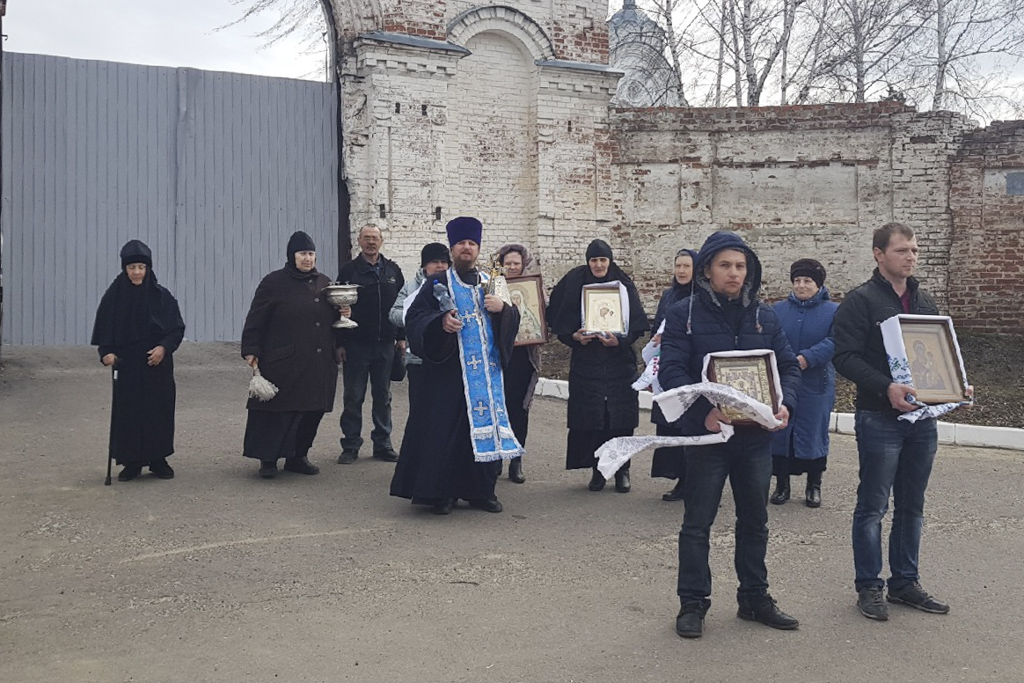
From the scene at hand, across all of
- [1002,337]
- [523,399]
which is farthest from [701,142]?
[523,399]

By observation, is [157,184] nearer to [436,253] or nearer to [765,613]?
[436,253]

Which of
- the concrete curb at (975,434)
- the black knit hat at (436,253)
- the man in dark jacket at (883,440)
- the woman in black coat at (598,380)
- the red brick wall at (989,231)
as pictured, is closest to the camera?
the man in dark jacket at (883,440)

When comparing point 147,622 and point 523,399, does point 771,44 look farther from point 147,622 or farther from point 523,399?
point 147,622

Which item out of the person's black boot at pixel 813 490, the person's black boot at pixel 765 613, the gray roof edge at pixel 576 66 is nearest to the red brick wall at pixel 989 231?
the gray roof edge at pixel 576 66

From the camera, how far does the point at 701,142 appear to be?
15.6 metres

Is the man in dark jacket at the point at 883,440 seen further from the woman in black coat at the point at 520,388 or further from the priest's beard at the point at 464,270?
the woman in black coat at the point at 520,388

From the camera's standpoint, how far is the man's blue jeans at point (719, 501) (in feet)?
15.0

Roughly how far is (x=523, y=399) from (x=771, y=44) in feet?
59.8

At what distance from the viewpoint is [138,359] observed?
769 cm

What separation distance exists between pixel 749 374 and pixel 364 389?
487 cm

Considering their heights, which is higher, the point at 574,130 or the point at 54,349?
the point at 574,130

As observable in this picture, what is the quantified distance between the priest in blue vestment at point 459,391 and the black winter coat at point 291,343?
132 centimetres

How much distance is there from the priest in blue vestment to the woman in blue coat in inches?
74.9

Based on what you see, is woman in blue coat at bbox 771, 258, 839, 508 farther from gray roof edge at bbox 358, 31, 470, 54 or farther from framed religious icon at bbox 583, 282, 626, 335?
gray roof edge at bbox 358, 31, 470, 54
